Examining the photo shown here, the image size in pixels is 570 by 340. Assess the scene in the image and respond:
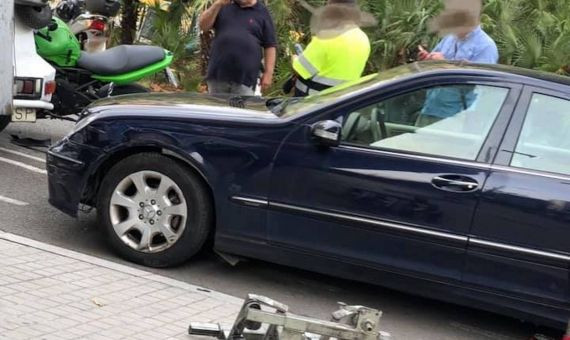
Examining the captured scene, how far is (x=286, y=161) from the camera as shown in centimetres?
474

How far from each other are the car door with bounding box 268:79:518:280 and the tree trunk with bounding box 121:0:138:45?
338 inches

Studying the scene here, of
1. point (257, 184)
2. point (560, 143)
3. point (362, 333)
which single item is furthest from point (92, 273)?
point (560, 143)

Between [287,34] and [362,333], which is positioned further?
[287,34]

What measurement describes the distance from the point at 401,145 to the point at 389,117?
0.21 meters

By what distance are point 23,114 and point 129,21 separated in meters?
5.80

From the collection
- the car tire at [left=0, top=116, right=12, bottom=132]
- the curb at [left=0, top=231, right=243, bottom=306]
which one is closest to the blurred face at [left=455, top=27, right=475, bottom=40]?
the curb at [left=0, top=231, right=243, bottom=306]

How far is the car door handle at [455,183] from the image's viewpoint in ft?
14.5

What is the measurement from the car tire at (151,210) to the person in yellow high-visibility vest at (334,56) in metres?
1.96

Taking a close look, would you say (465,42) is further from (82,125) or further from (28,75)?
(28,75)

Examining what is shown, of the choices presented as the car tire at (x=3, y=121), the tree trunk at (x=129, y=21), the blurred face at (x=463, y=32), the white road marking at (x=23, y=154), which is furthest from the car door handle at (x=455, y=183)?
the tree trunk at (x=129, y=21)

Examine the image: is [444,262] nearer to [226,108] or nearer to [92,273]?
[226,108]

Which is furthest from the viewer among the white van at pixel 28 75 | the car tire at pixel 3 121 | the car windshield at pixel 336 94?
the car tire at pixel 3 121

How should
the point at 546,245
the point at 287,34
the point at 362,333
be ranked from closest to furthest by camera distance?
1. the point at 362,333
2. the point at 546,245
3. the point at 287,34

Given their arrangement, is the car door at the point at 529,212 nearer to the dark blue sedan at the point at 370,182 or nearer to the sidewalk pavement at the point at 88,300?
the dark blue sedan at the point at 370,182
